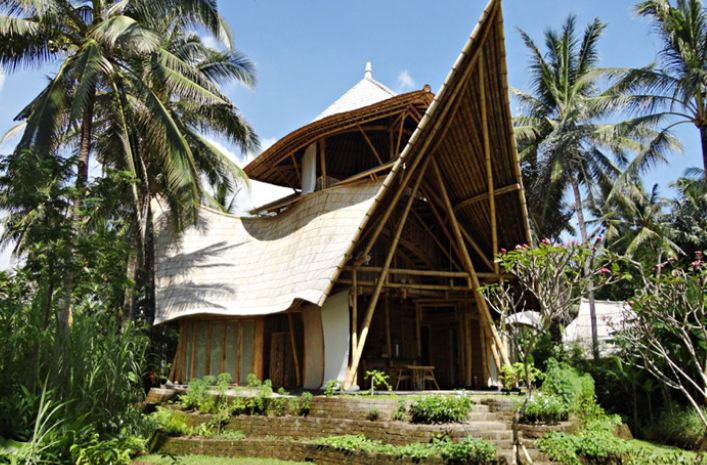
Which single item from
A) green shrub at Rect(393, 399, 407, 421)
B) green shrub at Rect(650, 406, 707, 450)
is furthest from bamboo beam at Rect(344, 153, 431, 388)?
green shrub at Rect(650, 406, 707, 450)

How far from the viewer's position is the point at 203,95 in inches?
562

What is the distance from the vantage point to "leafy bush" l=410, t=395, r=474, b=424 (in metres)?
9.40

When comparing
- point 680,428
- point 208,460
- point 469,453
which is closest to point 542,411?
point 469,453

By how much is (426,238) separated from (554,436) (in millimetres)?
7739

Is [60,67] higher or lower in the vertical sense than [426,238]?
higher

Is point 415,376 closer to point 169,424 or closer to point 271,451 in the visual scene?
point 271,451

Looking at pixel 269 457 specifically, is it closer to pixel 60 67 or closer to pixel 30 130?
pixel 30 130

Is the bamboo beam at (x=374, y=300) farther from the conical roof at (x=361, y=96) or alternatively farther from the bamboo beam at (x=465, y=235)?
the conical roof at (x=361, y=96)

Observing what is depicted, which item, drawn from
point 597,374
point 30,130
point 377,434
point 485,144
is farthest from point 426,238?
point 30,130

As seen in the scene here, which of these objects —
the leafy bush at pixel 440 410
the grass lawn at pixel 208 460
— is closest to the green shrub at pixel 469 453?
the leafy bush at pixel 440 410

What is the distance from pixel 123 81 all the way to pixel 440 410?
35.6 ft

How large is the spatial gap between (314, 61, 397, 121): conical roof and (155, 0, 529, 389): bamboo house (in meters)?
0.06

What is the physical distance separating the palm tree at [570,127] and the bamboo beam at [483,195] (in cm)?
652

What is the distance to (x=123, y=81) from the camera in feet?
48.7
